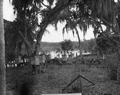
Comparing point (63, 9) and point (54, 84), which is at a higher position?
point (63, 9)

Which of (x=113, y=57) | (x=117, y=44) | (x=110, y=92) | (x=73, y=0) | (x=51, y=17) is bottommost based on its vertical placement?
(x=110, y=92)

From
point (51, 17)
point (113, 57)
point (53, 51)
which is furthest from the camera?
point (53, 51)

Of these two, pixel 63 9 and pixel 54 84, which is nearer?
pixel 54 84

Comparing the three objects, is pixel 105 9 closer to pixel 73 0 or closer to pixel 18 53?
pixel 73 0

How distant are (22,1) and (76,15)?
176 inches

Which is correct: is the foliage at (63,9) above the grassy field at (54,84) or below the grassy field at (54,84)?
above

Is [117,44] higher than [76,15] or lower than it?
lower

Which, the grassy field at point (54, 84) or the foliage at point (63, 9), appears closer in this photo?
the grassy field at point (54, 84)

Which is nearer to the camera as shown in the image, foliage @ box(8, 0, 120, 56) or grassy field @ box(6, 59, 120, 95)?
grassy field @ box(6, 59, 120, 95)

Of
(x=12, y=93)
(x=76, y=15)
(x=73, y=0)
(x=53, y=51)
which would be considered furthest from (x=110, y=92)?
(x=53, y=51)

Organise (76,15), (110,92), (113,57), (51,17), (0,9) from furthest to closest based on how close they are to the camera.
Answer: (76,15) → (51,17) → (113,57) → (110,92) → (0,9)

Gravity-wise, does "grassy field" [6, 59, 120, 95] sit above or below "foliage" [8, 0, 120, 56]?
below

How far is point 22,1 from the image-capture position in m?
11.2

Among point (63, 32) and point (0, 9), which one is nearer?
point (0, 9)
